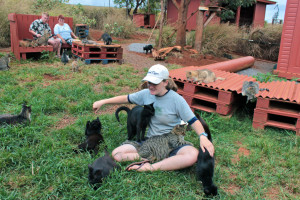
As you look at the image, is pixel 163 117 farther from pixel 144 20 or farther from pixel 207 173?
pixel 144 20

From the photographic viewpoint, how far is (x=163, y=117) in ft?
10.5

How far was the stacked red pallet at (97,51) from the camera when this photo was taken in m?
8.51

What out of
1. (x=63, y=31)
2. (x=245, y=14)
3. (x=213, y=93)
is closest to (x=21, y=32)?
(x=63, y=31)

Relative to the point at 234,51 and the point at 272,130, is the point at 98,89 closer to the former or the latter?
the point at 272,130

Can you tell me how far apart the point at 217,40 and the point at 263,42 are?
3258 millimetres

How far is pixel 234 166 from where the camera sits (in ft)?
11.1

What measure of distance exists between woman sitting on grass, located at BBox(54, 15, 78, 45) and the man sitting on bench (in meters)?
0.34

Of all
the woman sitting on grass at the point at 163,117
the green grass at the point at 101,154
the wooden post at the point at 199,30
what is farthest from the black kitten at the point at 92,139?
the wooden post at the point at 199,30

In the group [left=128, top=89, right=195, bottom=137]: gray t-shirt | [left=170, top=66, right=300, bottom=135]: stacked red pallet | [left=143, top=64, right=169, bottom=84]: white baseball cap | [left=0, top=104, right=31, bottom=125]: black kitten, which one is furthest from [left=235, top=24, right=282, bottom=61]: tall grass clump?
[left=0, top=104, right=31, bottom=125]: black kitten

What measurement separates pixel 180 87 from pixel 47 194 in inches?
137

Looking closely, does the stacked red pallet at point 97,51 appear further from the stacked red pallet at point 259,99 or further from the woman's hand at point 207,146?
the woman's hand at point 207,146

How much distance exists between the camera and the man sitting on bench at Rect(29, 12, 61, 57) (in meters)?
8.91

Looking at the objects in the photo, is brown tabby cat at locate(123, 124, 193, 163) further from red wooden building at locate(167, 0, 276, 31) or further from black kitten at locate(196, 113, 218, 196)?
red wooden building at locate(167, 0, 276, 31)

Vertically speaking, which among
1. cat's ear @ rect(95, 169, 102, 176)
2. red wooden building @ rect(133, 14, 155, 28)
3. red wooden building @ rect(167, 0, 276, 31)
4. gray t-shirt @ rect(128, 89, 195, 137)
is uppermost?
red wooden building @ rect(167, 0, 276, 31)
